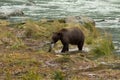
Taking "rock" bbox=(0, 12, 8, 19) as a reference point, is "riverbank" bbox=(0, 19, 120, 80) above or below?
above

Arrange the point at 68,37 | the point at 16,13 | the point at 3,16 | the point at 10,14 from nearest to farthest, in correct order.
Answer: the point at 68,37
the point at 3,16
the point at 10,14
the point at 16,13

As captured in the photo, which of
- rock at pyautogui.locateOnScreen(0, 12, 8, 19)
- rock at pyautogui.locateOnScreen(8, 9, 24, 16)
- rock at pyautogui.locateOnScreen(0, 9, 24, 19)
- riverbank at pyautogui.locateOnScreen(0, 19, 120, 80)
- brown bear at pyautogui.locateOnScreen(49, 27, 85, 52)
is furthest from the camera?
rock at pyautogui.locateOnScreen(8, 9, 24, 16)

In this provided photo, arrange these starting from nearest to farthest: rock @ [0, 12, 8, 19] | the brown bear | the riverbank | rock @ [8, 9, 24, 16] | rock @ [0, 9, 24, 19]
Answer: the riverbank, the brown bear, rock @ [0, 12, 8, 19], rock @ [0, 9, 24, 19], rock @ [8, 9, 24, 16]

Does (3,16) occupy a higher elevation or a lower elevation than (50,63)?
lower

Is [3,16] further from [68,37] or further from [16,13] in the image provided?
[68,37]

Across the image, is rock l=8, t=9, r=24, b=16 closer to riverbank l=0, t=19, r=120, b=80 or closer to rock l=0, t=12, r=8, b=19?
rock l=0, t=12, r=8, b=19

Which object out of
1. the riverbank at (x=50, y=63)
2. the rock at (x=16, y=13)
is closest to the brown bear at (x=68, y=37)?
the riverbank at (x=50, y=63)

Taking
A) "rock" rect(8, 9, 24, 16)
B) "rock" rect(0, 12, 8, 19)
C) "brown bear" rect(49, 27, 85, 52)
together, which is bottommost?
"rock" rect(8, 9, 24, 16)

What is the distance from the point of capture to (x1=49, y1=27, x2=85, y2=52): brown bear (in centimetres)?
1416

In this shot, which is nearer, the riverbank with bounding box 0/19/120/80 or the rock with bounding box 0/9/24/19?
the riverbank with bounding box 0/19/120/80

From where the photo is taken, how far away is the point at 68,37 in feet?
47.9

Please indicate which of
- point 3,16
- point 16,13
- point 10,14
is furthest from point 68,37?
point 16,13

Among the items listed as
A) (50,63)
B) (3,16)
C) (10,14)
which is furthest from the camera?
(10,14)

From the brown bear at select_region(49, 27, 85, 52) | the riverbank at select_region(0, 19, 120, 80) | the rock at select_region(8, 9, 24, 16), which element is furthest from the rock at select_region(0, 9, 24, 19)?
the brown bear at select_region(49, 27, 85, 52)
